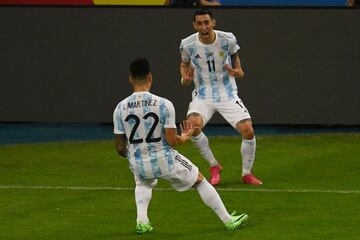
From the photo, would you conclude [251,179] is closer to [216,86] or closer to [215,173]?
[215,173]

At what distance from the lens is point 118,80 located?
19.9m

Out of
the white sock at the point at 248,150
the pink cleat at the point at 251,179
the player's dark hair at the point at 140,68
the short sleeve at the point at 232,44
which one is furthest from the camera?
the pink cleat at the point at 251,179

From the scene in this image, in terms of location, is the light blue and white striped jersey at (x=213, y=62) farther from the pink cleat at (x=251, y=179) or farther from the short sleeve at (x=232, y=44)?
the pink cleat at (x=251, y=179)

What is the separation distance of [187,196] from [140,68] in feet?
10.7

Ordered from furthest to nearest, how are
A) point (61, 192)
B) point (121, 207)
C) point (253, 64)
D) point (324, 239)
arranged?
point (253, 64) < point (61, 192) < point (121, 207) < point (324, 239)

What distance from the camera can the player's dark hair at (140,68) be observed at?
1079 cm

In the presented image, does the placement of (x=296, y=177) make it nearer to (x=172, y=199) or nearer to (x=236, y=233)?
(x=172, y=199)

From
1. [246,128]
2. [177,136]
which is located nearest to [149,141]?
[177,136]

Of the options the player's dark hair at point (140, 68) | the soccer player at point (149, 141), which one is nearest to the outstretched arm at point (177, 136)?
the soccer player at point (149, 141)

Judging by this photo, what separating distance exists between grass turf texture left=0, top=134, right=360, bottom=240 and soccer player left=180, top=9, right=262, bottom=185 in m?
0.49

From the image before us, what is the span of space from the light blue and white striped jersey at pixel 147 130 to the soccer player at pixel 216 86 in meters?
3.06

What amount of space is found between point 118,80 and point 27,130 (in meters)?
1.78

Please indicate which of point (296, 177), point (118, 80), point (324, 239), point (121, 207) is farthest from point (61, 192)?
point (118, 80)

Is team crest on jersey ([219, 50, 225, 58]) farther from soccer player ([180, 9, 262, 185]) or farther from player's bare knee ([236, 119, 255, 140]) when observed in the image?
player's bare knee ([236, 119, 255, 140])
